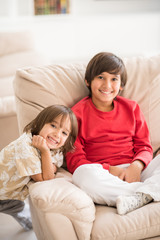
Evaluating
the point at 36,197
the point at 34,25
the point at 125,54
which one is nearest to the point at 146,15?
the point at 125,54

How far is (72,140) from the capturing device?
5.68ft

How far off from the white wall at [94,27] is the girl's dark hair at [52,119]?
322 cm

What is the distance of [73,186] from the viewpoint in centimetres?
142

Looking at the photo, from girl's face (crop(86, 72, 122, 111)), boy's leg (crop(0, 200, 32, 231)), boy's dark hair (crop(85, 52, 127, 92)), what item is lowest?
boy's leg (crop(0, 200, 32, 231))

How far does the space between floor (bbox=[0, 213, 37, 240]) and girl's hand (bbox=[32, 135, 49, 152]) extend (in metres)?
0.68

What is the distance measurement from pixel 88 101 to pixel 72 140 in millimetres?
264

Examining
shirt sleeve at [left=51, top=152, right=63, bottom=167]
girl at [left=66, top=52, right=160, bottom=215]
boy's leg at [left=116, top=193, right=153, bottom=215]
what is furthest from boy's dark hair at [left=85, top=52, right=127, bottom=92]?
boy's leg at [left=116, top=193, right=153, bottom=215]

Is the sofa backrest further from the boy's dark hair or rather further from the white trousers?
the white trousers

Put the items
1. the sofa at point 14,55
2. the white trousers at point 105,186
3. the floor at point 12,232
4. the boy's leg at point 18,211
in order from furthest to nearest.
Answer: the sofa at point 14,55
the floor at point 12,232
the boy's leg at point 18,211
the white trousers at point 105,186

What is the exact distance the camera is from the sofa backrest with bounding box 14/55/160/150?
180 centimetres

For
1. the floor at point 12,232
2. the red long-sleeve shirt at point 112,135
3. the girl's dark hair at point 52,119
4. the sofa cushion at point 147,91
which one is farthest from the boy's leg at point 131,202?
the floor at point 12,232

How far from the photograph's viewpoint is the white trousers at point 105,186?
A: 1454mm

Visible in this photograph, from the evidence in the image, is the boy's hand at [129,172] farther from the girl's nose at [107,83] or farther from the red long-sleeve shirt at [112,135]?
the girl's nose at [107,83]

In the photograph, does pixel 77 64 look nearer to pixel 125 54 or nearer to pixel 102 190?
pixel 102 190
